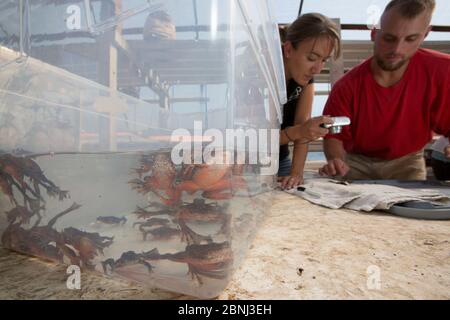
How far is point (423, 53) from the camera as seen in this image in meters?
1.38

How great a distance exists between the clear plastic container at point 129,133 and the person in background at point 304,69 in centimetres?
69

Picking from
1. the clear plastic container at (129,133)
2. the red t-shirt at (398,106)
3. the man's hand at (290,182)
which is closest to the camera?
the clear plastic container at (129,133)

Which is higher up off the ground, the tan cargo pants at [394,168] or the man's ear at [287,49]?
the man's ear at [287,49]

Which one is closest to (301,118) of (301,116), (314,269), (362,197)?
(301,116)

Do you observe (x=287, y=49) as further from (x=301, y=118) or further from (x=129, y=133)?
(x=129, y=133)

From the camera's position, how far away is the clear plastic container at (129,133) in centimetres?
31

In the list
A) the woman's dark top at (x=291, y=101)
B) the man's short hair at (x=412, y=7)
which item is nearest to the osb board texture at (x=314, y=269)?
the woman's dark top at (x=291, y=101)

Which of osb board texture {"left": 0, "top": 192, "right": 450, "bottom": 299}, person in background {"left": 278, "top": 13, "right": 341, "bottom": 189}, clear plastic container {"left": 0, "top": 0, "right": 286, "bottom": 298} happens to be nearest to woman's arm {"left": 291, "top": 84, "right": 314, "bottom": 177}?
person in background {"left": 278, "top": 13, "right": 341, "bottom": 189}

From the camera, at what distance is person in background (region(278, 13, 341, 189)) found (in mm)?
1032

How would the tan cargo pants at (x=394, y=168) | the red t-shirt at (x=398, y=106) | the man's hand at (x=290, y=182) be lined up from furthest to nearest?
the tan cargo pants at (x=394, y=168) → the red t-shirt at (x=398, y=106) → the man's hand at (x=290, y=182)

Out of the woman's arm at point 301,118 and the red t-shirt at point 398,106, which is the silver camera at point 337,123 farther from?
the red t-shirt at point 398,106

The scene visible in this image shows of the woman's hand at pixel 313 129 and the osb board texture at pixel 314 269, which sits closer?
the osb board texture at pixel 314 269
